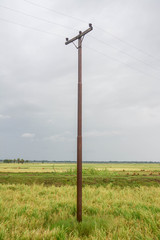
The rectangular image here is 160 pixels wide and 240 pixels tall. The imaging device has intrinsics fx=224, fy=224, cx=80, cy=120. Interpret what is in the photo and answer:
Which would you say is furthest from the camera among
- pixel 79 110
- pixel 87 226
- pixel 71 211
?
pixel 71 211

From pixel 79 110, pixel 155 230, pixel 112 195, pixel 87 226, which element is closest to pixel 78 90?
pixel 79 110

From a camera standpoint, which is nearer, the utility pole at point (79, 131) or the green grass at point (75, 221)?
the green grass at point (75, 221)

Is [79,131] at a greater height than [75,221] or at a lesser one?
greater

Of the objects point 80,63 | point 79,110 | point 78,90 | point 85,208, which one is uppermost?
point 80,63

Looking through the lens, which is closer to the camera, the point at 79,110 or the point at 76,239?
the point at 76,239

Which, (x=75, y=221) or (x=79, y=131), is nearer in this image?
(x=75, y=221)

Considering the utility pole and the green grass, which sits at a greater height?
the utility pole

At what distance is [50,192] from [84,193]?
106 inches

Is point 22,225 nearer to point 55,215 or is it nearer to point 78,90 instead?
point 55,215

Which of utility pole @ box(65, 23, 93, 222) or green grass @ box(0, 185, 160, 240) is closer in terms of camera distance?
green grass @ box(0, 185, 160, 240)

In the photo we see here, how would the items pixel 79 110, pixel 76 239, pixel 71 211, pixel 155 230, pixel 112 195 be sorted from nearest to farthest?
pixel 76 239 < pixel 155 230 < pixel 79 110 < pixel 71 211 < pixel 112 195

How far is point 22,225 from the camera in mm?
9156

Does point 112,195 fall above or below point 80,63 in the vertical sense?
below

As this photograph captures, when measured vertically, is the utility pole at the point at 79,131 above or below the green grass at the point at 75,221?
A: above
